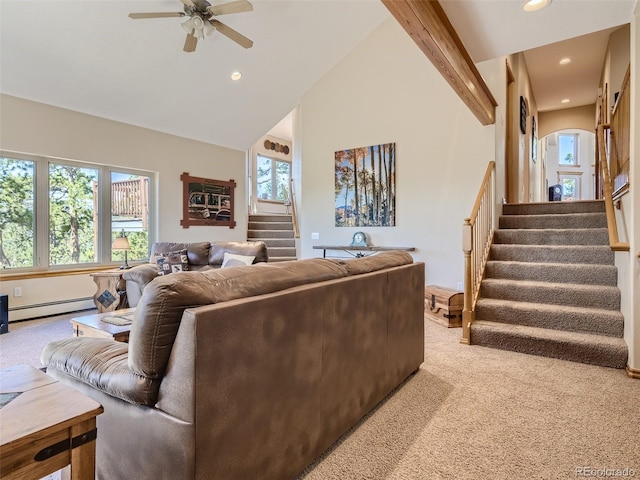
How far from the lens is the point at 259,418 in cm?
127

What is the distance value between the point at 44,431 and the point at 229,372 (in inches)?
19.1

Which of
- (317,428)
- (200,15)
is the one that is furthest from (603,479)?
(200,15)

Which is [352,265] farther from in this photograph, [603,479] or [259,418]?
[603,479]

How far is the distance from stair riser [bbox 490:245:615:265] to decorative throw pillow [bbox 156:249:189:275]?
380 cm

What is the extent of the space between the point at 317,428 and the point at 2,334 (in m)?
3.92

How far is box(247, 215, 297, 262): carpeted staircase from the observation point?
701 centimetres

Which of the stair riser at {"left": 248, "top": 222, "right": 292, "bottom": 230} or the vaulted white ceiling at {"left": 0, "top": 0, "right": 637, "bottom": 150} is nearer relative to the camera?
the vaulted white ceiling at {"left": 0, "top": 0, "right": 637, "bottom": 150}

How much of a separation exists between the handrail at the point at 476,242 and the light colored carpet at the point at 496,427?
0.69m

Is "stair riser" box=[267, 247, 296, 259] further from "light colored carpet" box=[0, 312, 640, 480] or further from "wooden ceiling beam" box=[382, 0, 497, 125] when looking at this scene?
"light colored carpet" box=[0, 312, 640, 480]

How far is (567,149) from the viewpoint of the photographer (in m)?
11.1

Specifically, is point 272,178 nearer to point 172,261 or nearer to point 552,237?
point 172,261

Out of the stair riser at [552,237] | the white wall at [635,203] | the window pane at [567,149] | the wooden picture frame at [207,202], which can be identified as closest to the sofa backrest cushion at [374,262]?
the white wall at [635,203]

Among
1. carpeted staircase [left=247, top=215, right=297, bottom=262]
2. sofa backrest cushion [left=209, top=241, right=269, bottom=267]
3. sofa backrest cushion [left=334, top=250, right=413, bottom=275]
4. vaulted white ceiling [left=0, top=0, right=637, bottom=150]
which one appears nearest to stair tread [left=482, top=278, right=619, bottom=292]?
sofa backrest cushion [left=334, top=250, right=413, bottom=275]

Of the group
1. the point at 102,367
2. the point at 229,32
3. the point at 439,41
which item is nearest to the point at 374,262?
the point at 102,367
